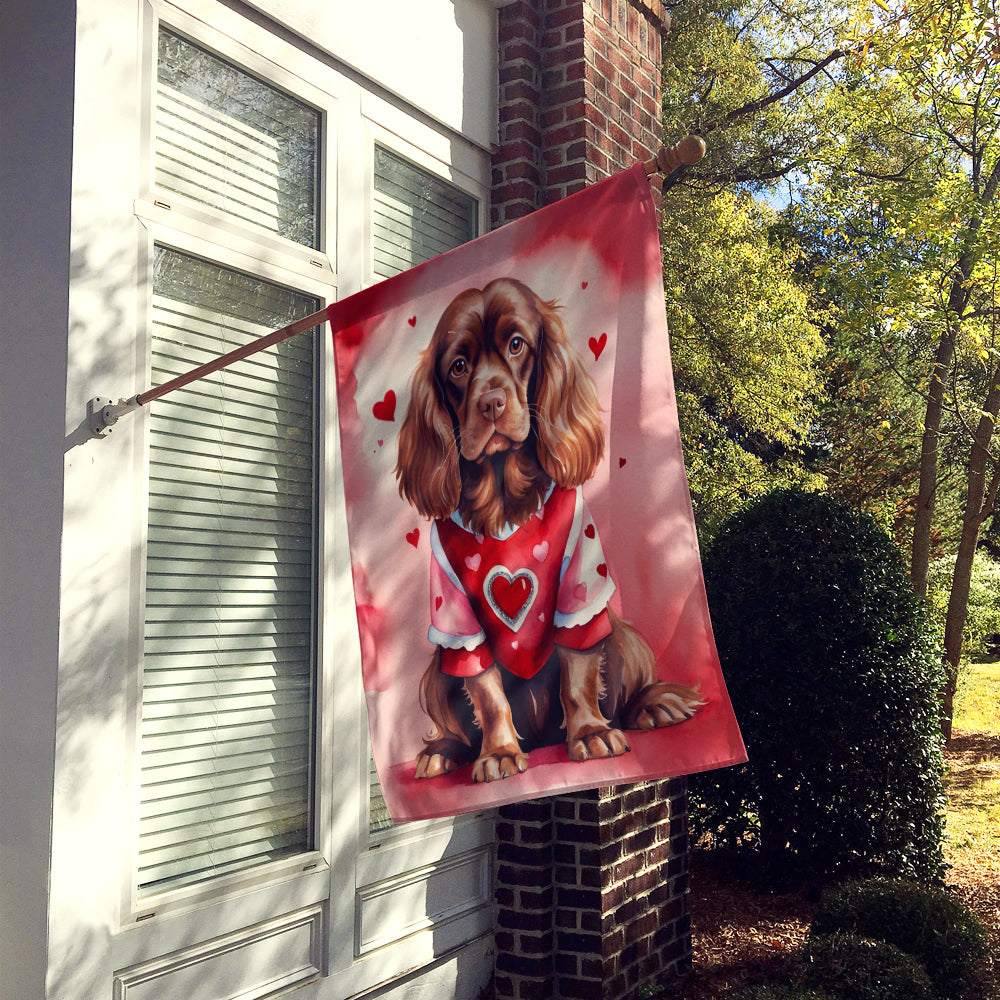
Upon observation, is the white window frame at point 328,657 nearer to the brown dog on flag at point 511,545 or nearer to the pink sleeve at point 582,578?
the brown dog on flag at point 511,545

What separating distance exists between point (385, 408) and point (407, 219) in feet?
6.06

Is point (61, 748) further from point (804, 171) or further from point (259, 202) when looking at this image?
point (804, 171)

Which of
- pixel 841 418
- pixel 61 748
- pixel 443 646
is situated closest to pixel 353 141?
pixel 443 646

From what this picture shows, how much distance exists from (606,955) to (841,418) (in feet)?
47.8

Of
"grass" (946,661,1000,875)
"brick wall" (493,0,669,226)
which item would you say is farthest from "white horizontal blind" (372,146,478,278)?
"grass" (946,661,1000,875)

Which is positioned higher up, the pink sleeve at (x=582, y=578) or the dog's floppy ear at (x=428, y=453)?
the dog's floppy ear at (x=428, y=453)

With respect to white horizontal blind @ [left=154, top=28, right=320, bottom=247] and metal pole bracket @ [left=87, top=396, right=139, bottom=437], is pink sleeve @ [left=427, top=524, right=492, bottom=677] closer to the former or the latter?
metal pole bracket @ [left=87, top=396, right=139, bottom=437]

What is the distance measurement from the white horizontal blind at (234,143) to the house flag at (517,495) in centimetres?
106

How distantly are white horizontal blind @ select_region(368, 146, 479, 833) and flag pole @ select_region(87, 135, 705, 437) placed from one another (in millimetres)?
1419

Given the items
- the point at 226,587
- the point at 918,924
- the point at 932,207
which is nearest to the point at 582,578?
the point at 226,587

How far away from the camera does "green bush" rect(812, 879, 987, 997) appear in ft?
14.6

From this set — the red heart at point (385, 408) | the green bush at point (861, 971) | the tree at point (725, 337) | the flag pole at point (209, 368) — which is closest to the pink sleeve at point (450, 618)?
the red heart at point (385, 408)

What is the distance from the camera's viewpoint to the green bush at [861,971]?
13.1 feet

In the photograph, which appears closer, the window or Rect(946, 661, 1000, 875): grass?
the window
